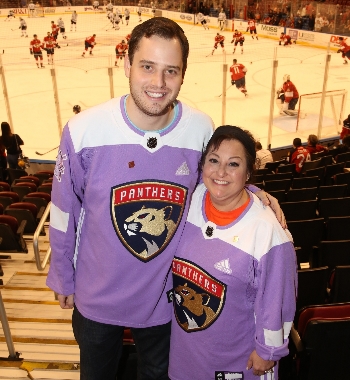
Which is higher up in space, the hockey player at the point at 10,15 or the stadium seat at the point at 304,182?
the hockey player at the point at 10,15

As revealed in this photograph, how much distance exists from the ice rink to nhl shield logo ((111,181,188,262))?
587 centimetres

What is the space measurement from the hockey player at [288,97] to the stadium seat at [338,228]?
7.36m

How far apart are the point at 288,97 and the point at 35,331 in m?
8.89

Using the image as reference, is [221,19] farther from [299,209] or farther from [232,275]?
[232,275]

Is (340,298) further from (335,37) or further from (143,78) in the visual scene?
(335,37)

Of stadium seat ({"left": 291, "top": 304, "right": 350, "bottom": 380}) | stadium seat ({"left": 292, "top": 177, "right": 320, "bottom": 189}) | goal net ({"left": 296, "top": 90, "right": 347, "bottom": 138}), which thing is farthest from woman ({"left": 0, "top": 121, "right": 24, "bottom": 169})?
stadium seat ({"left": 291, "top": 304, "right": 350, "bottom": 380})

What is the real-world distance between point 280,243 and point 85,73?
1409 centimetres

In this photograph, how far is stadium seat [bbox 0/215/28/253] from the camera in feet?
13.6

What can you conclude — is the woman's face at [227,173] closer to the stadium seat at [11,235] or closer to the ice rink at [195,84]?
the stadium seat at [11,235]

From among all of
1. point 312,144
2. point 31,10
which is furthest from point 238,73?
point 31,10

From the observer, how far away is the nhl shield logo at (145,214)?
178 centimetres

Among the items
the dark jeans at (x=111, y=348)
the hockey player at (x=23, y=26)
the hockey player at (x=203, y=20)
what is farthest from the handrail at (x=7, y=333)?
the hockey player at (x=203, y=20)

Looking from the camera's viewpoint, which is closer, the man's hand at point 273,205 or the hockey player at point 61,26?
the man's hand at point 273,205

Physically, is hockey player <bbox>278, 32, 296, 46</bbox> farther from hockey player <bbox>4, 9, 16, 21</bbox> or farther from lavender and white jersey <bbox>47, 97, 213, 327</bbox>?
lavender and white jersey <bbox>47, 97, 213, 327</bbox>
